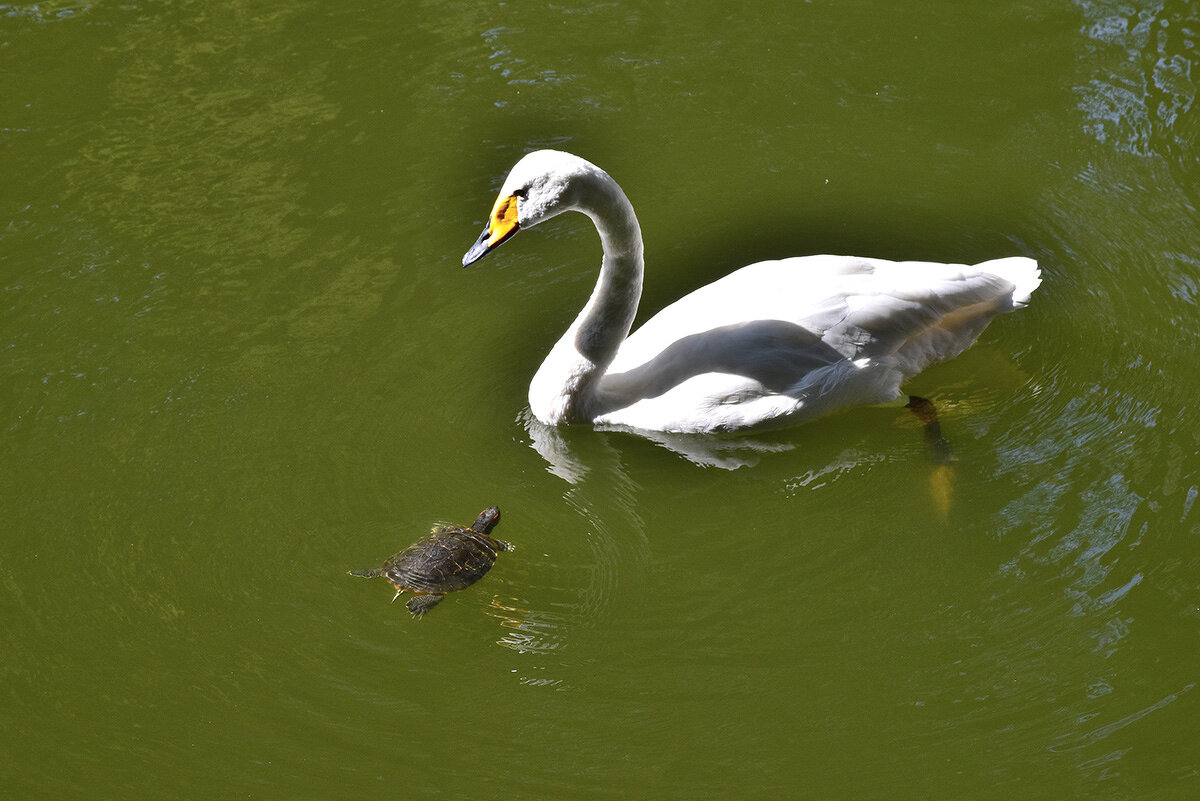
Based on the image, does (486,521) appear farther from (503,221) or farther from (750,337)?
(750,337)

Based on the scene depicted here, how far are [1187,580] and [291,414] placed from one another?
12.9 ft

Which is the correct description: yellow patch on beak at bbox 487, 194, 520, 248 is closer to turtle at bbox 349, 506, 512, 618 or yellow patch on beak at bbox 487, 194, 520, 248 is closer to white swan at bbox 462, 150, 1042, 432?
white swan at bbox 462, 150, 1042, 432

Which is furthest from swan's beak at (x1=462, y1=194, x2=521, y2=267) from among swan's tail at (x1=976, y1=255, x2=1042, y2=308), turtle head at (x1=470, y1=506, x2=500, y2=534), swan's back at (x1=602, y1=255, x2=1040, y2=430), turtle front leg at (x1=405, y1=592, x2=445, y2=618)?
swan's tail at (x1=976, y1=255, x2=1042, y2=308)

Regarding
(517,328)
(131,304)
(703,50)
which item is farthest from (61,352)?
(703,50)

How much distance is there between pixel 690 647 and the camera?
4.68 meters

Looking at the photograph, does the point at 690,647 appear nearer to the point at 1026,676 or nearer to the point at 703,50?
the point at 1026,676

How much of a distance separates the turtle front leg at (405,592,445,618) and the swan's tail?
3.07m

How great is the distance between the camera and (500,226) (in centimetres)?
530

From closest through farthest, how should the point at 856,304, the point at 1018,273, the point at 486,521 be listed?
the point at 486,521
the point at 856,304
the point at 1018,273

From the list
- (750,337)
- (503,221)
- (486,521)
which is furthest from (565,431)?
(503,221)

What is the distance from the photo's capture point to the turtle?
473 centimetres

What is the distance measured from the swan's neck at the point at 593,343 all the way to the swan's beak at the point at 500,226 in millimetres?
503

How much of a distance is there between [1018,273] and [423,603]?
327cm

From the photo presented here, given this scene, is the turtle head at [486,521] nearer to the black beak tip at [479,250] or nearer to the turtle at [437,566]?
the turtle at [437,566]
